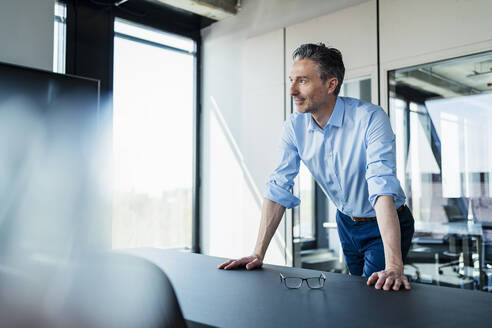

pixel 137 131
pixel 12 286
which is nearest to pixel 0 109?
pixel 137 131

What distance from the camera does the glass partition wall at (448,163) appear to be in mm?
3121

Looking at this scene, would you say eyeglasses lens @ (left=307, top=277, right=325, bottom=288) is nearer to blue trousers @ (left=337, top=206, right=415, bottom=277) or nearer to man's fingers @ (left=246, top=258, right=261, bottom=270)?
man's fingers @ (left=246, top=258, right=261, bottom=270)

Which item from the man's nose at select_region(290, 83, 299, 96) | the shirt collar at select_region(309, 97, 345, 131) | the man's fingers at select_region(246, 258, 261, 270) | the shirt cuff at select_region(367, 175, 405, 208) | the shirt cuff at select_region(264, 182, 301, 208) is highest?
the man's nose at select_region(290, 83, 299, 96)

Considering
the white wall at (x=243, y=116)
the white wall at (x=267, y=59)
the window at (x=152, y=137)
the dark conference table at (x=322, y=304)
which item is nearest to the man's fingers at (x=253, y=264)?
the dark conference table at (x=322, y=304)

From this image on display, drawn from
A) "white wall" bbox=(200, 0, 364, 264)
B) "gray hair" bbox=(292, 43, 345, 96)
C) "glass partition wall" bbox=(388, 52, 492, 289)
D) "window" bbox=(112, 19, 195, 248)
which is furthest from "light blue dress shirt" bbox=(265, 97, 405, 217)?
"window" bbox=(112, 19, 195, 248)

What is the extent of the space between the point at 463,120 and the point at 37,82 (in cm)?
307

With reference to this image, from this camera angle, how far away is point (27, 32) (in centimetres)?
350

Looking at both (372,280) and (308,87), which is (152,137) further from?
(372,280)

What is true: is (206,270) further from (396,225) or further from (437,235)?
(437,235)

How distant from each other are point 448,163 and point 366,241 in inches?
56.4

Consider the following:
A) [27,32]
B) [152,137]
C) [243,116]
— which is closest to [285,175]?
[27,32]

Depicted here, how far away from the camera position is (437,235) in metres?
3.32

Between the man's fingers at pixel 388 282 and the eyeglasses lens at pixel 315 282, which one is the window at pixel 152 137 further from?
the man's fingers at pixel 388 282

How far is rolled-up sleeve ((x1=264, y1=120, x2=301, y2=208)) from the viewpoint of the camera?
2117 millimetres
